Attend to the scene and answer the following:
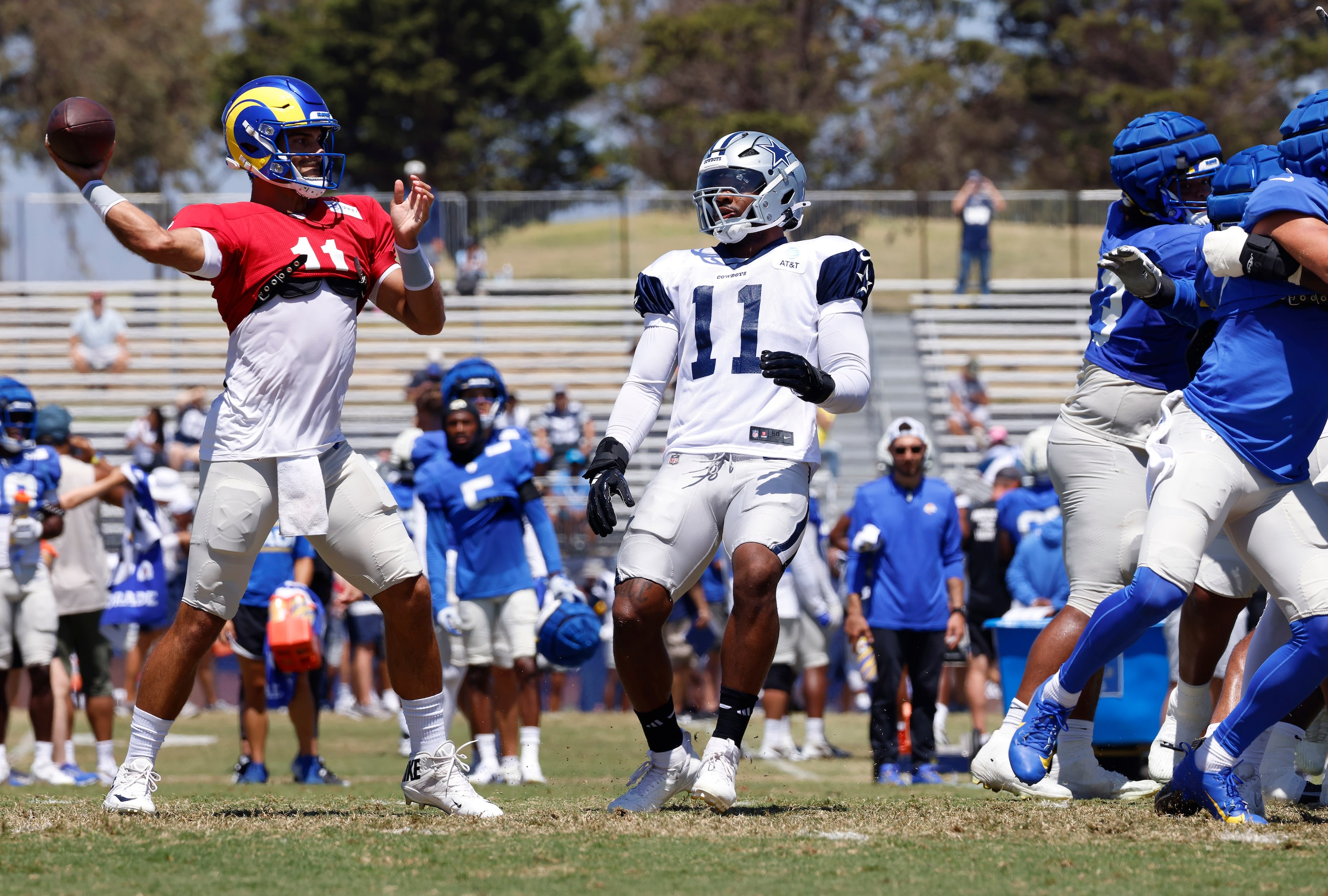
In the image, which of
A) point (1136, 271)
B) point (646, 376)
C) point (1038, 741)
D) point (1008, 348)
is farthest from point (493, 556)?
point (1008, 348)

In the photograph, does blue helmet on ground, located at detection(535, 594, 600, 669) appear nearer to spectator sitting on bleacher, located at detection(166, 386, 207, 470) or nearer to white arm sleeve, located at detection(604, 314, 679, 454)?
white arm sleeve, located at detection(604, 314, 679, 454)

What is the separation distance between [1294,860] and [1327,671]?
71cm

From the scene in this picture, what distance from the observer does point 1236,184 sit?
5098 millimetres

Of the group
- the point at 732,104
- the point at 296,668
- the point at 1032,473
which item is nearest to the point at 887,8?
the point at 732,104

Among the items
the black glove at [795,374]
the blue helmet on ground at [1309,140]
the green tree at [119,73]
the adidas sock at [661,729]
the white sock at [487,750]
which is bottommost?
the white sock at [487,750]

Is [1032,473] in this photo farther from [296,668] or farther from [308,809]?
[308,809]

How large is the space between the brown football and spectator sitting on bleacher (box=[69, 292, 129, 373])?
59.0 ft

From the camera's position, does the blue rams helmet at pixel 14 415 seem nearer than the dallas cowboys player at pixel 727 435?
No

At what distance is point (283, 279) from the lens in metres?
5.00

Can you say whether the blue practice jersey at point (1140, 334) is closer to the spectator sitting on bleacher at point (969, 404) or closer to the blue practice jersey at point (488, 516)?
the blue practice jersey at point (488, 516)

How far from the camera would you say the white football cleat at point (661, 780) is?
5168 mm

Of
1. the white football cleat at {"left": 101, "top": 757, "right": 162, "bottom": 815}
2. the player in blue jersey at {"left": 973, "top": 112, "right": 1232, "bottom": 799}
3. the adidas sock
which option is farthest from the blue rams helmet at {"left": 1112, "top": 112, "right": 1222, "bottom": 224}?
the white football cleat at {"left": 101, "top": 757, "right": 162, "bottom": 815}

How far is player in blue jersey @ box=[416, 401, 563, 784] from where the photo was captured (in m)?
8.83

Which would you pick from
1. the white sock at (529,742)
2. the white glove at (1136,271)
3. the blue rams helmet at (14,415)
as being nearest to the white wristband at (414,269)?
the white glove at (1136,271)
